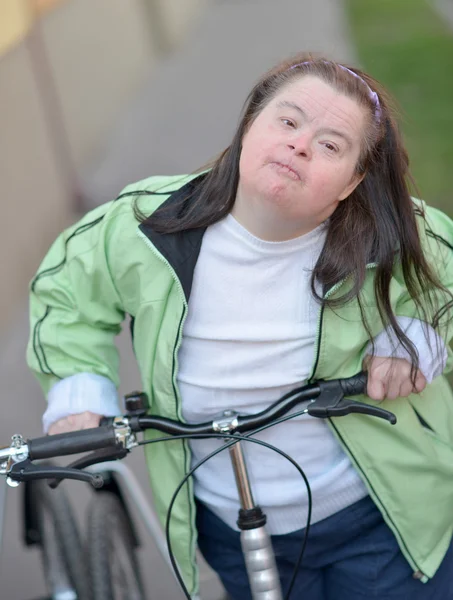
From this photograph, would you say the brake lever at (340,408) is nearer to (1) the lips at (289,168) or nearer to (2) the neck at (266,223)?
(2) the neck at (266,223)

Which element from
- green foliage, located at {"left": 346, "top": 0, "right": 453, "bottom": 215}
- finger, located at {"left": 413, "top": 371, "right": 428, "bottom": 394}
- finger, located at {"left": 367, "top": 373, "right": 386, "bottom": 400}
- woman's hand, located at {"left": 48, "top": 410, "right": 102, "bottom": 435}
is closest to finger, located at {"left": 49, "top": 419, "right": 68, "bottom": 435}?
woman's hand, located at {"left": 48, "top": 410, "right": 102, "bottom": 435}

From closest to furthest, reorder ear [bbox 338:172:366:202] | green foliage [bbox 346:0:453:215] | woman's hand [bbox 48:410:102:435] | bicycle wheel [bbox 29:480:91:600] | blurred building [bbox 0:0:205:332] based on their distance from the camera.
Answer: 1. ear [bbox 338:172:366:202]
2. woman's hand [bbox 48:410:102:435]
3. bicycle wheel [bbox 29:480:91:600]
4. blurred building [bbox 0:0:205:332]
5. green foliage [bbox 346:0:453:215]

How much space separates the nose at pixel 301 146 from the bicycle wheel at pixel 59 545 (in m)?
1.63

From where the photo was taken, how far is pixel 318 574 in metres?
2.58

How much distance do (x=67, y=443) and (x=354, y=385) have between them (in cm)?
64

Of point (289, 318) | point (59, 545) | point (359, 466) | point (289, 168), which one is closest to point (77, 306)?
point (289, 318)

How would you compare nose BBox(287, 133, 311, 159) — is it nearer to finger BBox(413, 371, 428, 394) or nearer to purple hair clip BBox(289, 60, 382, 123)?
purple hair clip BBox(289, 60, 382, 123)

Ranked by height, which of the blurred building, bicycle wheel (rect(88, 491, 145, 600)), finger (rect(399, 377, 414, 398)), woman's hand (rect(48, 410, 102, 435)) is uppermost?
the blurred building

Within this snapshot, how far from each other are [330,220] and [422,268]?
0.76 ft

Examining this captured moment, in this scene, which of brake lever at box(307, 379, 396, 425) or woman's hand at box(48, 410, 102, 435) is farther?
woman's hand at box(48, 410, 102, 435)

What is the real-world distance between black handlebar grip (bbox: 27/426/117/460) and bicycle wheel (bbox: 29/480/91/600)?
45.0 inches

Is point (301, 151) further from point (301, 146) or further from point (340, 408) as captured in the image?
point (340, 408)

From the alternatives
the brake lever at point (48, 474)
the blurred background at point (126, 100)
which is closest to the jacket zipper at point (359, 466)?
the brake lever at point (48, 474)

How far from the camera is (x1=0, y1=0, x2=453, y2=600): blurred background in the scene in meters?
5.69
